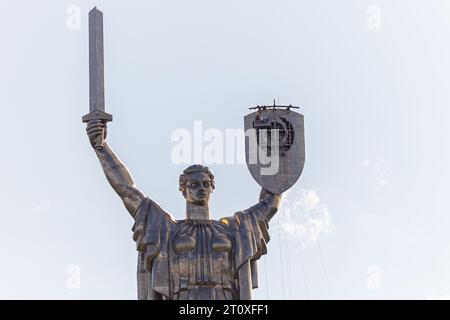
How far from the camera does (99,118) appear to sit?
39.6 metres

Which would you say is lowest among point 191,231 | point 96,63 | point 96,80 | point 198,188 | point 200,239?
point 200,239

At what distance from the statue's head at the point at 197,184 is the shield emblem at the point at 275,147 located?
4.15ft

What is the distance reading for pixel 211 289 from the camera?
38906mm

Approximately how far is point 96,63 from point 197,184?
3681mm

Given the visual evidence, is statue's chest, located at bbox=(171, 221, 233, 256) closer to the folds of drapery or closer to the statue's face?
the folds of drapery

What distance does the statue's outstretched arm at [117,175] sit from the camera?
39.7 meters

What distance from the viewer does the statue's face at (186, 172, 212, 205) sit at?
39.8 m

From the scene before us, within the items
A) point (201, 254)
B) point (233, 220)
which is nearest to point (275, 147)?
point (233, 220)

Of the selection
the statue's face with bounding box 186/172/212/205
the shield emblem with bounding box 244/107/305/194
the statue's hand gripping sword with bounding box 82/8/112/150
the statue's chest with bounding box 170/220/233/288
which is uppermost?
the statue's hand gripping sword with bounding box 82/8/112/150


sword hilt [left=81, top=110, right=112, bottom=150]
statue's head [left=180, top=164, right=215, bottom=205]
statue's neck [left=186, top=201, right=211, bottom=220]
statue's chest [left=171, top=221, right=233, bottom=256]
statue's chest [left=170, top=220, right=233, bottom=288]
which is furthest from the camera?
statue's neck [left=186, top=201, right=211, bottom=220]

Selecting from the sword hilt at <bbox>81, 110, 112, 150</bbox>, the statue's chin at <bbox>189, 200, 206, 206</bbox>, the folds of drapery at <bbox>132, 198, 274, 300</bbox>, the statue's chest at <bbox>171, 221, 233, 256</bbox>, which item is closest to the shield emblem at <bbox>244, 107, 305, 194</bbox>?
the folds of drapery at <bbox>132, 198, 274, 300</bbox>

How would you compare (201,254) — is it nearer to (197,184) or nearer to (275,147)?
(197,184)
